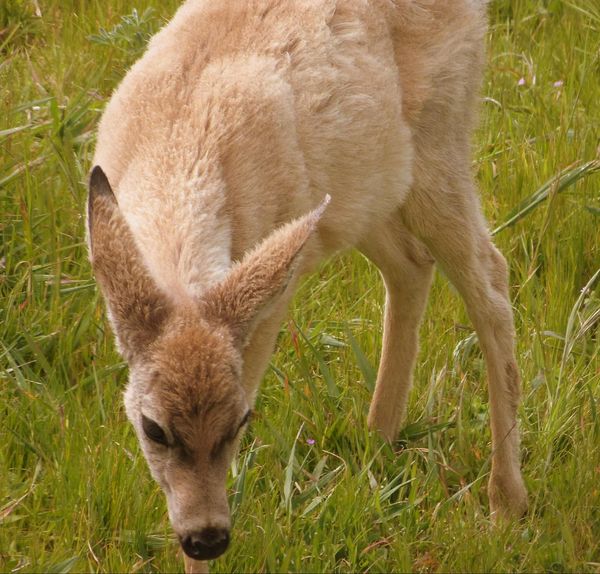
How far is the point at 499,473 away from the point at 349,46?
174 centimetres

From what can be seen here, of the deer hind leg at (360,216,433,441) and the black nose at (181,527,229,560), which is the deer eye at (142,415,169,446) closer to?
the black nose at (181,527,229,560)

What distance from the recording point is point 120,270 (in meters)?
4.11

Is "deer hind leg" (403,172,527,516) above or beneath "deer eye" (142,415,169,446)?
beneath

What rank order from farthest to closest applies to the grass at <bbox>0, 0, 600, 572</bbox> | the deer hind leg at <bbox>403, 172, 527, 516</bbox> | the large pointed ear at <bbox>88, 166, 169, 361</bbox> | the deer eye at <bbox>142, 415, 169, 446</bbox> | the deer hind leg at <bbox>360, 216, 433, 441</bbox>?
1. the deer hind leg at <bbox>360, 216, 433, 441</bbox>
2. the deer hind leg at <bbox>403, 172, 527, 516</bbox>
3. the grass at <bbox>0, 0, 600, 572</bbox>
4. the deer eye at <bbox>142, 415, 169, 446</bbox>
5. the large pointed ear at <bbox>88, 166, 169, 361</bbox>

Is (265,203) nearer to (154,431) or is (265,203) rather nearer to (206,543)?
(154,431)

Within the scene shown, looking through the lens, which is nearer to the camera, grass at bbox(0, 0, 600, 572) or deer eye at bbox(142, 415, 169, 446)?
deer eye at bbox(142, 415, 169, 446)

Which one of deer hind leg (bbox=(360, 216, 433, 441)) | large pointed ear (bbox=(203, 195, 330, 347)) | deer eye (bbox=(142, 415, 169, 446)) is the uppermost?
large pointed ear (bbox=(203, 195, 330, 347))

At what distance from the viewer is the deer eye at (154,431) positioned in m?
4.22

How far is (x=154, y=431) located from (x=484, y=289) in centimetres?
200

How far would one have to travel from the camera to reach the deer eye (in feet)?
13.9

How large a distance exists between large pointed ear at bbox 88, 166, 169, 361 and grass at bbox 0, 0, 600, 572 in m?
0.79

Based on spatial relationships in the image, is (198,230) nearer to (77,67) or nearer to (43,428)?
(43,428)

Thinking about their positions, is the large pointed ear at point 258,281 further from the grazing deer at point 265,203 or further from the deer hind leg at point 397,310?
the deer hind leg at point 397,310

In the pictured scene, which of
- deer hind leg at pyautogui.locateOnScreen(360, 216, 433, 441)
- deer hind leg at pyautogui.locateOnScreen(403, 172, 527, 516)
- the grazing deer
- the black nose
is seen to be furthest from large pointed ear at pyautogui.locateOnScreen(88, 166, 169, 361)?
deer hind leg at pyautogui.locateOnScreen(360, 216, 433, 441)
